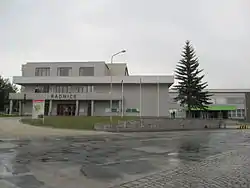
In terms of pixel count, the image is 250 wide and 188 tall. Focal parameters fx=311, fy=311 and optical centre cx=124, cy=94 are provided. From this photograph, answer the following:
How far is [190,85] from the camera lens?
62.0 m

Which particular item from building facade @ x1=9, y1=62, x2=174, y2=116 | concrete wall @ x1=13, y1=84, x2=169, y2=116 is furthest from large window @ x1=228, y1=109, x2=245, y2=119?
concrete wall @ x1=13, y1=84, x2=169, y2=116

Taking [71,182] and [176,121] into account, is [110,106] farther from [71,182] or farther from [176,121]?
[71,182]

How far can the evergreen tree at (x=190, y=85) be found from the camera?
202 feet

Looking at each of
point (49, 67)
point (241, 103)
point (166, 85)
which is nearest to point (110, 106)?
point (166, 85)

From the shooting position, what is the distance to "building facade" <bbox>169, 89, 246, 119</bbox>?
9719cm

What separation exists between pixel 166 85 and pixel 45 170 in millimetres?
61038

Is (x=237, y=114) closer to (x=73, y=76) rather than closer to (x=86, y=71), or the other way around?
(x=86, y=71)

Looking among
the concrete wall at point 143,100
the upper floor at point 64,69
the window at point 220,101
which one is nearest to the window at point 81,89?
the concrete wall at point 143,100

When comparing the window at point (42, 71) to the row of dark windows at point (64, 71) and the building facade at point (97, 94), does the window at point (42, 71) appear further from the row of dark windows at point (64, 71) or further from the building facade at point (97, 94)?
the building facade at point (97, 94)

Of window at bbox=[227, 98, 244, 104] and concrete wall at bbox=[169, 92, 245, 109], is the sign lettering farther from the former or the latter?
window at bbox=[227, 98, 244, 104]

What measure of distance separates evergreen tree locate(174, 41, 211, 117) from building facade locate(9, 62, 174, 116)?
4.96 m

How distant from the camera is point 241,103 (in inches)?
4028

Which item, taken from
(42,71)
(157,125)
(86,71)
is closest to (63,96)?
(86,71)

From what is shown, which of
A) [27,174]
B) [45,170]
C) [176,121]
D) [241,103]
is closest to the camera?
[27,174]
